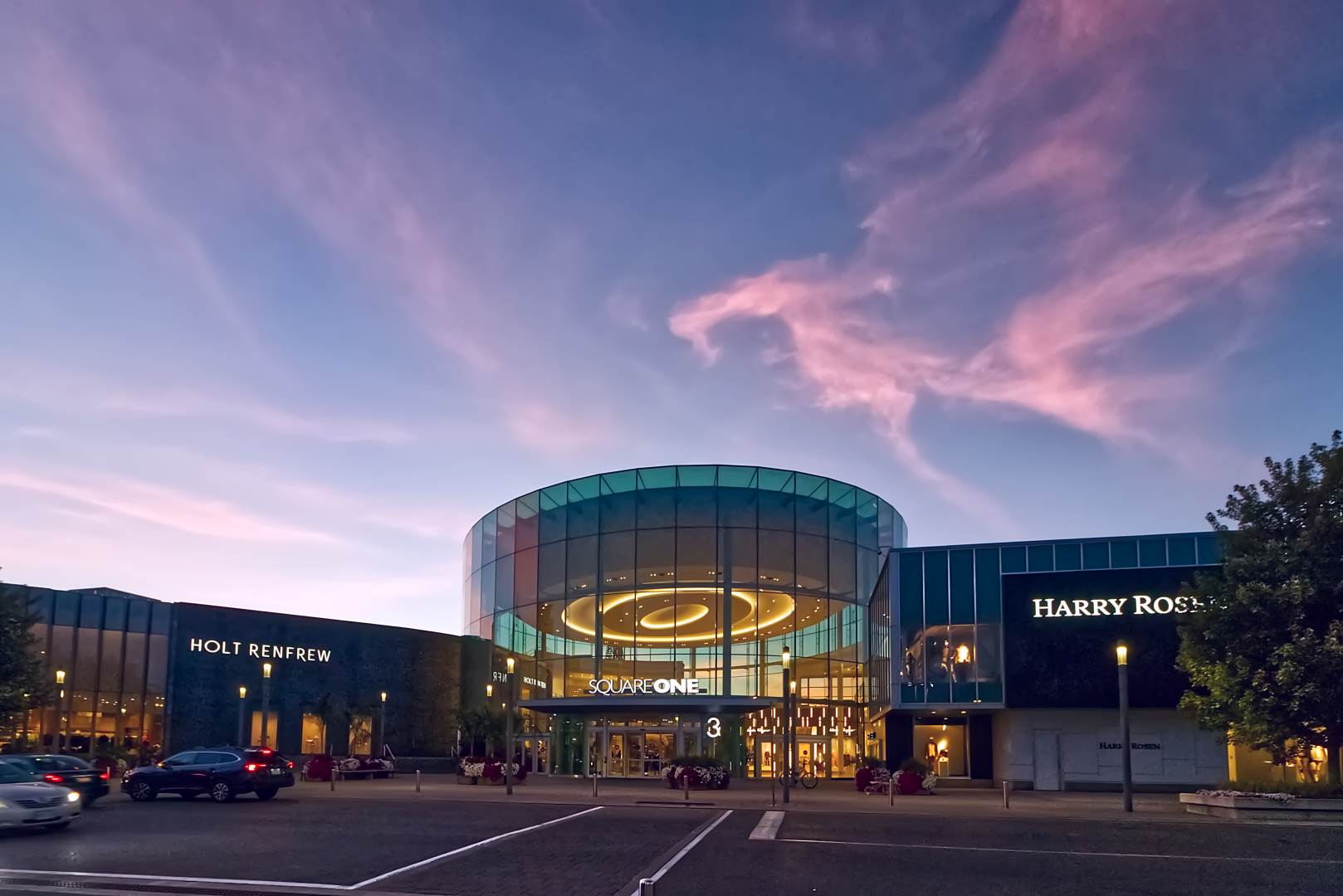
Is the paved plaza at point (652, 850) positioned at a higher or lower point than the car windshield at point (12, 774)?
lower

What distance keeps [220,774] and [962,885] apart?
24166 mm

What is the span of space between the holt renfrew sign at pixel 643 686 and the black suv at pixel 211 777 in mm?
18933

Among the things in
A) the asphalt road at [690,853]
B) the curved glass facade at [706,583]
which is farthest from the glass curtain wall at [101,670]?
the asphalt road at [690,853]

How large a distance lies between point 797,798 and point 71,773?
20.6 meters

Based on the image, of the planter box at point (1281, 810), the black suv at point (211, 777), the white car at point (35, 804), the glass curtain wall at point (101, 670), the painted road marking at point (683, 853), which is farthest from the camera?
the glass curtain wall at point (101, 670)

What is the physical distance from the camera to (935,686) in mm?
44188

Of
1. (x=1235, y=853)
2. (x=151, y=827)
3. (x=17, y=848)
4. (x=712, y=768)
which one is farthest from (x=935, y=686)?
(x=17, y=848)

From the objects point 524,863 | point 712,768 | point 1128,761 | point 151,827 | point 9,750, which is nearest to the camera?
point 524,863

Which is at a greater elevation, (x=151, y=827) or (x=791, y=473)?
(x=791, y=473)

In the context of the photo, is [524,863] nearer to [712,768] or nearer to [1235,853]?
[1235,853]

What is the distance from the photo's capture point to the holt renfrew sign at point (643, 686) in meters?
51.3

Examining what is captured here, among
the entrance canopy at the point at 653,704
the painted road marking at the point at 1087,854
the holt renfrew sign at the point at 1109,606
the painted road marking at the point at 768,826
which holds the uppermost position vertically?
the holt renfrew sign at the point at 1109,606

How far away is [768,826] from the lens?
25141mm

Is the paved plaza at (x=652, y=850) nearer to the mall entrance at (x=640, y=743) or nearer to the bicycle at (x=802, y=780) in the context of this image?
the bicycle at (x=802, y=780)
